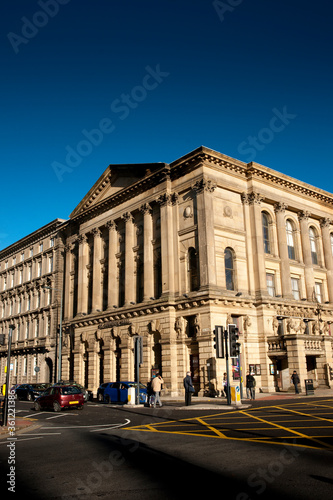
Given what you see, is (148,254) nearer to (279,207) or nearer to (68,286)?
(279,207)

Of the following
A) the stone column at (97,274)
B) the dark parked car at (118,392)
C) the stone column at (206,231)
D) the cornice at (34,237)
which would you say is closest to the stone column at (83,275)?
the stone column at (97,274)

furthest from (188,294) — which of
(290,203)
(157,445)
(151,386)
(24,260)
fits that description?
(24,260)

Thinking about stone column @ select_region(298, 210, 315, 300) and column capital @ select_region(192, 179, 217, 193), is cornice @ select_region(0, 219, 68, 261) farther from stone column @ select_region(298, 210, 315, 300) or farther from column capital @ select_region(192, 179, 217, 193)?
stone column @ select_region(298, 210, 315, 300)

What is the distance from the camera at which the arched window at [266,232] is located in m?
39.6

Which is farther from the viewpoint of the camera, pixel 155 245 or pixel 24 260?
pixel 24 260

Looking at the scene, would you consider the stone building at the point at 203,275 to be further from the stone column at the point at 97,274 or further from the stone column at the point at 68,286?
the stone column at the point at 68,286

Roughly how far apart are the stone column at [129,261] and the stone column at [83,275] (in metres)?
8.02

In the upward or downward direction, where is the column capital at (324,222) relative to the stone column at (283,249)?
upward

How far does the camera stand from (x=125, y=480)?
8117 millimetres

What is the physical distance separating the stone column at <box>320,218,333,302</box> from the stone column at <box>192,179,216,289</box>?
15.2m

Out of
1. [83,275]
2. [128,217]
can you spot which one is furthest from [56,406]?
[83,275]

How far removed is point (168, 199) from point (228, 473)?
103 ft

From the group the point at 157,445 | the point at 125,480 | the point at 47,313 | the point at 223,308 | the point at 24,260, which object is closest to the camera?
the point at 125,480

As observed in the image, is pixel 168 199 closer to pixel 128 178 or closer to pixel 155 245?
pixel 155 245
